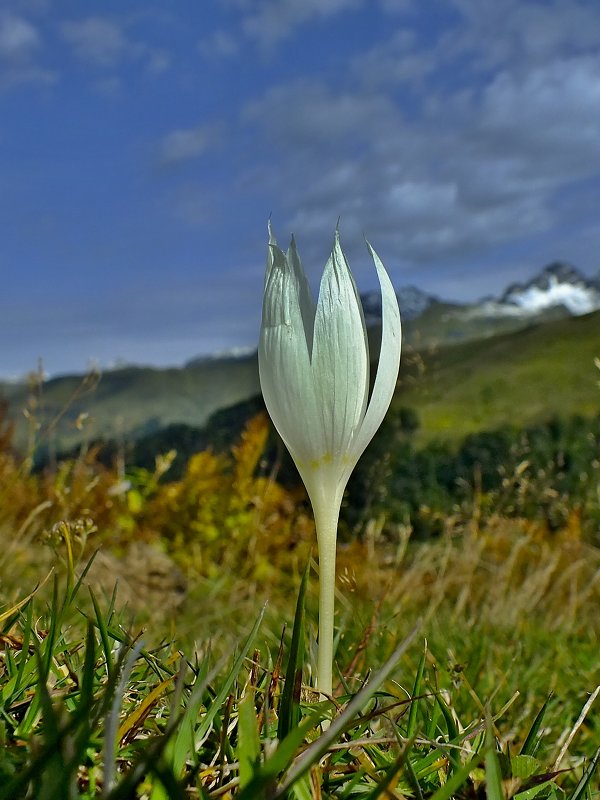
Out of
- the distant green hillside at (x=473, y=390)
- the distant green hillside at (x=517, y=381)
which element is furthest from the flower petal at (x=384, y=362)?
the distant green hillside at (x=517, y=381)

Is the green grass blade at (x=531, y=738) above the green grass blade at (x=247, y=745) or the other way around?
the other way around

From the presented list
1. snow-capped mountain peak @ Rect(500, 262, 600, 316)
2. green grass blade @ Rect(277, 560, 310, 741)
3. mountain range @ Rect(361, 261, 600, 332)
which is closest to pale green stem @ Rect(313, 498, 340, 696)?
green grass blade @ Rect(277, 560, 310, 741)

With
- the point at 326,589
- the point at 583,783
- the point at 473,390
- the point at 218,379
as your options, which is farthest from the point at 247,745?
the point at 218,379

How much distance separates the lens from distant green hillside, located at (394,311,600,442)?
11.0m

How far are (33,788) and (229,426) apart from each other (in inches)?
347

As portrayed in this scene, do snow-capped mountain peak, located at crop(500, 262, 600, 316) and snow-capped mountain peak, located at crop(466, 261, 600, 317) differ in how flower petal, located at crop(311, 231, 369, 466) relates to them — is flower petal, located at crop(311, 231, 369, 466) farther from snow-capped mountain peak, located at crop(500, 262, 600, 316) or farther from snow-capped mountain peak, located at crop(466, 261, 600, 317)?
snow-capped mountain peak, located at crop(500, 262, 600, 316)

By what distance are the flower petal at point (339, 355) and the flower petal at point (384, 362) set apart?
0.01 m

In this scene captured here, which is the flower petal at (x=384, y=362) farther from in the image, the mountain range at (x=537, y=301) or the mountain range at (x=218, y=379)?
the mountain range at (x=537, y=301)

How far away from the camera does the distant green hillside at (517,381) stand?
1105 centimetres

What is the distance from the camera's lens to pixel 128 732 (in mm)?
920

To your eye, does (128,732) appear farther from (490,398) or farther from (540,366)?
(540,366)

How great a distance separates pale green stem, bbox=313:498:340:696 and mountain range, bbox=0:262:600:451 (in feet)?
0.96

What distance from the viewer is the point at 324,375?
104 cm

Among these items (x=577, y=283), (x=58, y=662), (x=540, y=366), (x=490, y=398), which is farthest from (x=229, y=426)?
(x=577, y=283)
